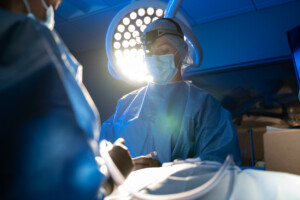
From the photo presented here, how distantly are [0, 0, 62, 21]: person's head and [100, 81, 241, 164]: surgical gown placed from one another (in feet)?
2.85

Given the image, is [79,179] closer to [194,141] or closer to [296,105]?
[194,141]

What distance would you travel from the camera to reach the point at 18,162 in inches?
14.5

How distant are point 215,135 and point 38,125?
40.2 inches

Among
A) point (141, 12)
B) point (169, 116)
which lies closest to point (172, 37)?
point (141, 12)

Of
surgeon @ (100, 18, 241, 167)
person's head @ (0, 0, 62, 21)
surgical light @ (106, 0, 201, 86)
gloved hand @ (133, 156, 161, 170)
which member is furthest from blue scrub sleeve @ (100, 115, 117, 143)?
person's head @ (0, 0, 62, 21)

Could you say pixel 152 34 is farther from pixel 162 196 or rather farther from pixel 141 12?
pixel 162 196

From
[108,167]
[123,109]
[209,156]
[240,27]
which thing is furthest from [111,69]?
[240,27]

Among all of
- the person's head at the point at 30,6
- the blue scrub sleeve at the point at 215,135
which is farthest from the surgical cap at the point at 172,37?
the person's head at the point at 30,6

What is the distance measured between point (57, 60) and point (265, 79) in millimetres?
2390

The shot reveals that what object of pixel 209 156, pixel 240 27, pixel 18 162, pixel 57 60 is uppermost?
pixel 240 27

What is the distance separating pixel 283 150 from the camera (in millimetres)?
1193

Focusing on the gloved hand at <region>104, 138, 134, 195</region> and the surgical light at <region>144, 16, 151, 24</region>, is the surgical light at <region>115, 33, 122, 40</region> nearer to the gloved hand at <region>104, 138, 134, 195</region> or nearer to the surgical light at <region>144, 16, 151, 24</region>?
the surgical light at <region>144, 16, 151, 24</region>

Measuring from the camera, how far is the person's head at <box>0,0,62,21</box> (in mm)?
502

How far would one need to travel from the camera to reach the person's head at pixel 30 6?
19.8 inches
